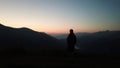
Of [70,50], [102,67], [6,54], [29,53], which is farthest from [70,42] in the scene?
[102,67]

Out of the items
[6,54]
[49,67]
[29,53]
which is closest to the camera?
[49,67]

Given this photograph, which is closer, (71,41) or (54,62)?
(54,62)

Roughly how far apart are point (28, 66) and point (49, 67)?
131 cm

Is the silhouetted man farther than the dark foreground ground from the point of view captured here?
Yes

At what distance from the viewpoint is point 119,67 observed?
57.4 ft

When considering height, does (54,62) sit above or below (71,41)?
below

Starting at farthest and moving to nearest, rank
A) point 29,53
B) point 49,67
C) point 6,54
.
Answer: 1. point 29,53
2. point 6,54
3. point 49,67

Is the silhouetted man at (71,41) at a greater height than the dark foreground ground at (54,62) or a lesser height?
greater

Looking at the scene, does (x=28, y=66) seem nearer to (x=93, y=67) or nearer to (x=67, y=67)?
(x=67, y=67)

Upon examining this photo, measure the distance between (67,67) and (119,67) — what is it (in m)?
3.17

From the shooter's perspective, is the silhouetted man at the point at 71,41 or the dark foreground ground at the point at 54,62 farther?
the silhouetted man at the point at 71,41

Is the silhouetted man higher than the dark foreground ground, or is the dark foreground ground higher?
the silhouetted man

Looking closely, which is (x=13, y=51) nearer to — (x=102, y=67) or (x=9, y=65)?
(x=9, y=65)

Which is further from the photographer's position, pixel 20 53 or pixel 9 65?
pixel 20 53
